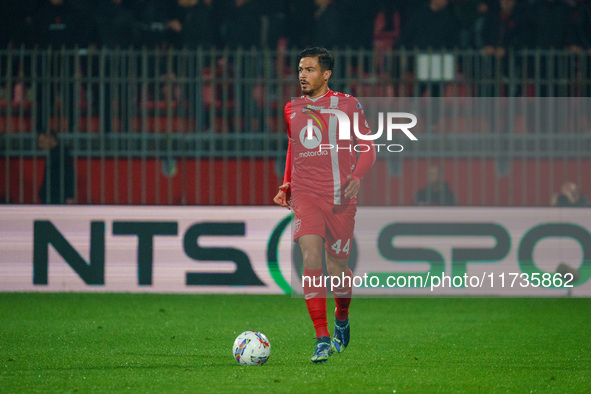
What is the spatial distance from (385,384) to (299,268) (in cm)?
501

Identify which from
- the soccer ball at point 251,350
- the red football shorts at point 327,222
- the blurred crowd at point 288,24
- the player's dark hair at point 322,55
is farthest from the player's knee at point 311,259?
the blurred crowd at point 288,24

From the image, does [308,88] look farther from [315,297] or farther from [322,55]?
[315,297]

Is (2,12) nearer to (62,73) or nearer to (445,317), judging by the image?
(62,73)

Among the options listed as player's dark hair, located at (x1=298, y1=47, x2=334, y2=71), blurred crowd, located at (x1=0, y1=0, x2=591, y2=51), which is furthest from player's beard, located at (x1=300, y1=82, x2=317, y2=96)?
blurred crowd, located at (x1=0, y1=0, x2=591, y2=51)

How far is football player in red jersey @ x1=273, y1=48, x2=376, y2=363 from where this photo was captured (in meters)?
5.90

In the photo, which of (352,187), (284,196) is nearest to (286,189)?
(284,196)

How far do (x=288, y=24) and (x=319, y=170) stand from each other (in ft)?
23.1

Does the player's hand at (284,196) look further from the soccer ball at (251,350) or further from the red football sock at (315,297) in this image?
the soccer ball at (251,350)

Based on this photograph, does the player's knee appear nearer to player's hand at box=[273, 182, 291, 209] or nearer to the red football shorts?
the red football shorts

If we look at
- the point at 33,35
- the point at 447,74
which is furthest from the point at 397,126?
the point at 33,35

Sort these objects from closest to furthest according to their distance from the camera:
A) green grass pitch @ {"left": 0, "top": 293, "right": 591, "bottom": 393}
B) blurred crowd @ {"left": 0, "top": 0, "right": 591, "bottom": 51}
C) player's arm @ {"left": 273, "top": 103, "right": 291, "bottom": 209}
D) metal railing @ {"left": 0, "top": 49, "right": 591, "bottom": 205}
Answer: green grass pitch @ {"left": 0, "top": 293, "right": 591, "bottom": 393} → player's arm @ {"left": 273, "top": 103, "right": 291, "bottom": 209} → metal railing @ {"left": 0, "top": 49, "right": 591, "bottom": 205} → blurred crowd @ {"left": 0, "top": 0, "right": 591, "bottom": 51}

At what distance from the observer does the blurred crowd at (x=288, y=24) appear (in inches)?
473

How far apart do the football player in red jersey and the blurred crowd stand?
6.03 meters

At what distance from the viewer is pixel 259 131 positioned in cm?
1129
